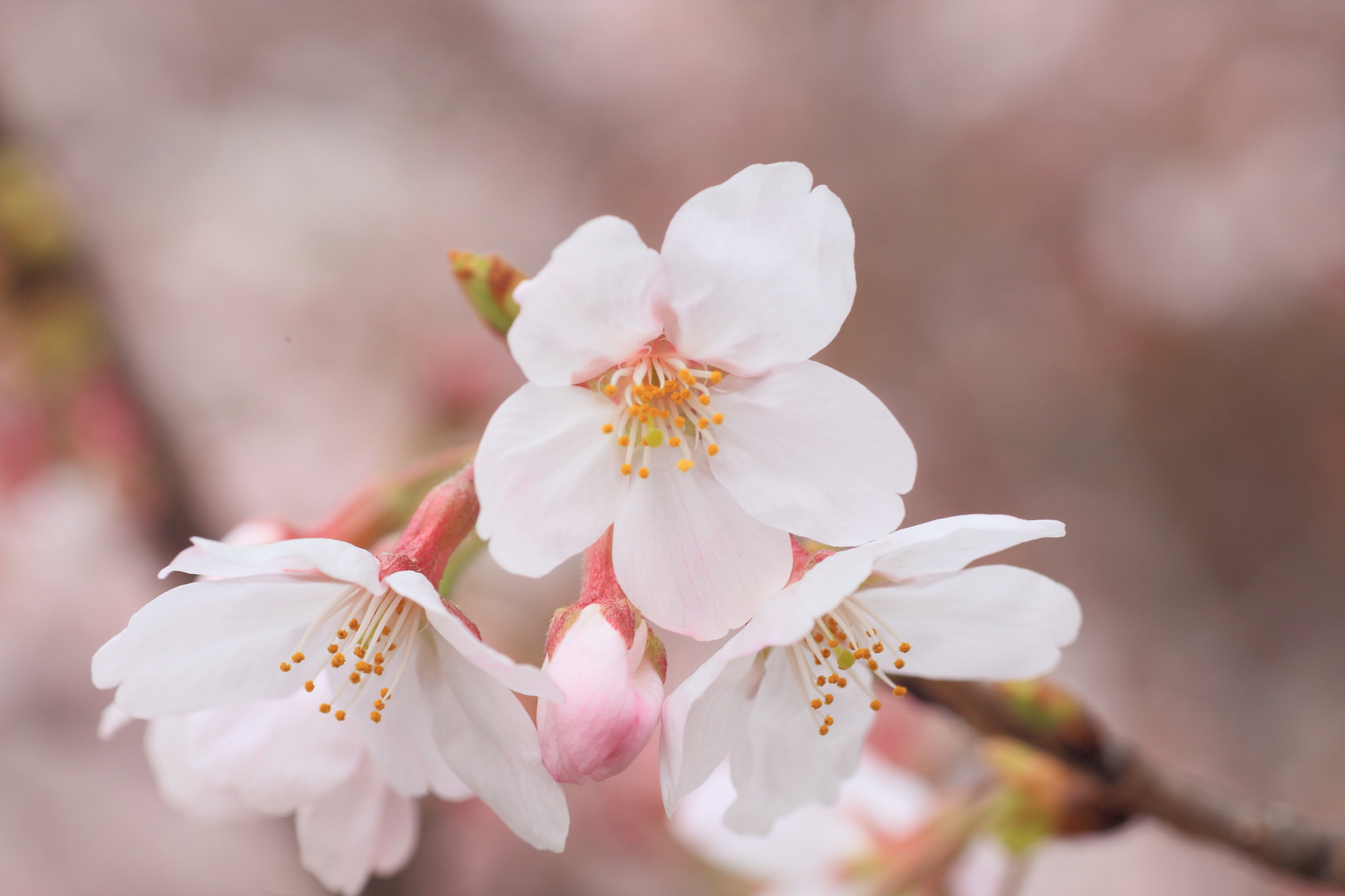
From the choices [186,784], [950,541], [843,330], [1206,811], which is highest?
[843,330]

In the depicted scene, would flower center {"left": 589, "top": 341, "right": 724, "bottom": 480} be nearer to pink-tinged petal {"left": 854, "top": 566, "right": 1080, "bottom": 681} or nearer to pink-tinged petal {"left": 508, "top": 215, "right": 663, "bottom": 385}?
pink-tinged petal {"left": 508, "top": 215, "right": 663, "bottom": 385}

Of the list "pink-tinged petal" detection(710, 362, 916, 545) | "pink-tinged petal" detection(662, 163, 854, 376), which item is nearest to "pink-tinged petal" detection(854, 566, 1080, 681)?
"pink-tinged petal" detection(710, 362, 916, 545)

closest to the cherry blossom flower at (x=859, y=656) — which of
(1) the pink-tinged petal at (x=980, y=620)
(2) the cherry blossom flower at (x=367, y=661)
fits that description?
(1) the pink-tinged petal at (x=980, y=620)

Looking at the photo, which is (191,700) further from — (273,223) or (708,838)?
(273,223)

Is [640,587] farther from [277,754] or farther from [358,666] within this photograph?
[277,754]

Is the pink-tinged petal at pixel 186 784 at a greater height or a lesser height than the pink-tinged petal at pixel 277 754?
lesser

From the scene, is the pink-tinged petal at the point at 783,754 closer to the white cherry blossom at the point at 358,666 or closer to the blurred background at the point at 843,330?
the white cherry blossom at the point at 358,666

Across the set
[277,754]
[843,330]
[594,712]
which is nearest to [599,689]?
[594,712]
